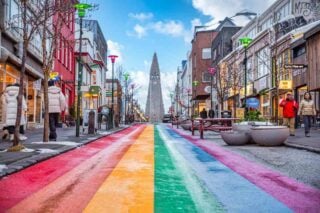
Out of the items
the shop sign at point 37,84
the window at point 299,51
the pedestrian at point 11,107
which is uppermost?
the window at point 299,51

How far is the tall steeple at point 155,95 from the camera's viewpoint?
458 feet

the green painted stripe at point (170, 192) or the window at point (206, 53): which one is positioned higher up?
the window at point (206, 53)

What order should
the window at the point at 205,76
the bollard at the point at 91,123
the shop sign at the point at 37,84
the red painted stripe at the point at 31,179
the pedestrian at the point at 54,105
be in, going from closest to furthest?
1. the red painted stripe at the point at 31,179
2. the pedestrian at the point at 54,105
3. the bollard at the point at 91,123
4. the shop sign at the point at 37,84
5. the window at the point at 205,76

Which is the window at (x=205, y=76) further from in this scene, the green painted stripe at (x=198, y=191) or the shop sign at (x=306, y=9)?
the green painted stripe at (x=198, y=191)

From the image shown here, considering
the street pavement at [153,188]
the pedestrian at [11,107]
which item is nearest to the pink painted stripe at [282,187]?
the street pavement at [153,188]

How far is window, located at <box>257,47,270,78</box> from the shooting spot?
4031 centimetres

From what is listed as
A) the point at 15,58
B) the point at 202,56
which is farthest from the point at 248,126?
the point at 202,56

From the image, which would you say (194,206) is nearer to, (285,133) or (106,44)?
(285,133)

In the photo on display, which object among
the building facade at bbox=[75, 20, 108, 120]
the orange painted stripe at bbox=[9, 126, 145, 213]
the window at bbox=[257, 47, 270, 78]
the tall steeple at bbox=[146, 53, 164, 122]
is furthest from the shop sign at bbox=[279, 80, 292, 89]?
the tall steeple at bbox=[146, 53, 164, 122]

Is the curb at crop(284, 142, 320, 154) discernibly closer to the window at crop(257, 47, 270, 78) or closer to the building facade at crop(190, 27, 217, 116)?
the window at crop(257, 47, 270, 78)

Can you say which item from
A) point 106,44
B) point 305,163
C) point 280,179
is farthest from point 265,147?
point 106,44

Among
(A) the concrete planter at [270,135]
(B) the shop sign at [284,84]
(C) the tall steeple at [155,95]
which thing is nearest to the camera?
(A) the concrete planter at [270,135]

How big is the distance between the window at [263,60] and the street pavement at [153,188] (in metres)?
31.7

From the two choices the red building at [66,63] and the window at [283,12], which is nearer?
the window at [283,12]
